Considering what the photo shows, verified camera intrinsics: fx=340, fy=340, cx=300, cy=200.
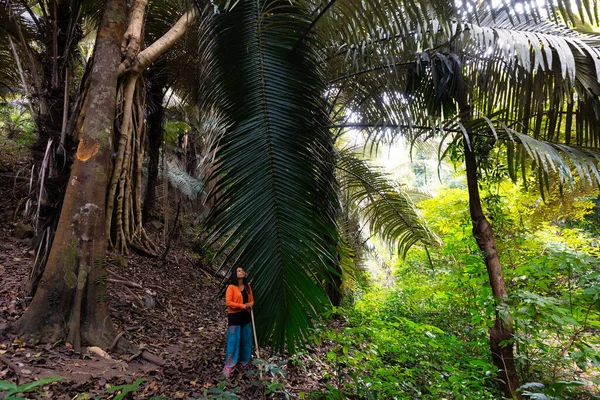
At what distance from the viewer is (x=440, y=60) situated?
4.00 metres

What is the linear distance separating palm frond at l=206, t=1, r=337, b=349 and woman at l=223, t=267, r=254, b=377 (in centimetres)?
97

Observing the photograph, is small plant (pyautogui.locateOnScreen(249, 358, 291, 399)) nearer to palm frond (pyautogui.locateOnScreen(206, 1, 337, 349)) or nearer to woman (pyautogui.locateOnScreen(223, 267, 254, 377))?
woman (pyautogui.locateOnScreen(223, 267, 254, 377))

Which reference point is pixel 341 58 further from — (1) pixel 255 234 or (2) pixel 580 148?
(1) pixel 255 234

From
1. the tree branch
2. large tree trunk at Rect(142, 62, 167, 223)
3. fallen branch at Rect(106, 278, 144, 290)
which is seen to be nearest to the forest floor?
fallen branch at Rect(106, 278, 144, 290)

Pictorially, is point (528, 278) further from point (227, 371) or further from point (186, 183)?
point (186, 183)

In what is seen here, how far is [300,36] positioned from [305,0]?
315 mm

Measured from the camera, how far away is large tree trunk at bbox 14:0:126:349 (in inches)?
113

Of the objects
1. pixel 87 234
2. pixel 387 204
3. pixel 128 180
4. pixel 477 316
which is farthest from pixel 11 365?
pixel 477 316

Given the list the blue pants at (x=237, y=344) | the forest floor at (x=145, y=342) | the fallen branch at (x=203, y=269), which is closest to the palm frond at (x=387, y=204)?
the forest floor at (x=145, y=342)

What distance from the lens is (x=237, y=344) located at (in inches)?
139

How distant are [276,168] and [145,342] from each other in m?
2.57

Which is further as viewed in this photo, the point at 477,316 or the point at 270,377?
the point at 477,316

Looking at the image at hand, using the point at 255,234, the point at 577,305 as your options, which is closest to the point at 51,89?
the point at 255,234

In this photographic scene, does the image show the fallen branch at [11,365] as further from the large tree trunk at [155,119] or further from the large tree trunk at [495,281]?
the large tree trunk at [155,119]
